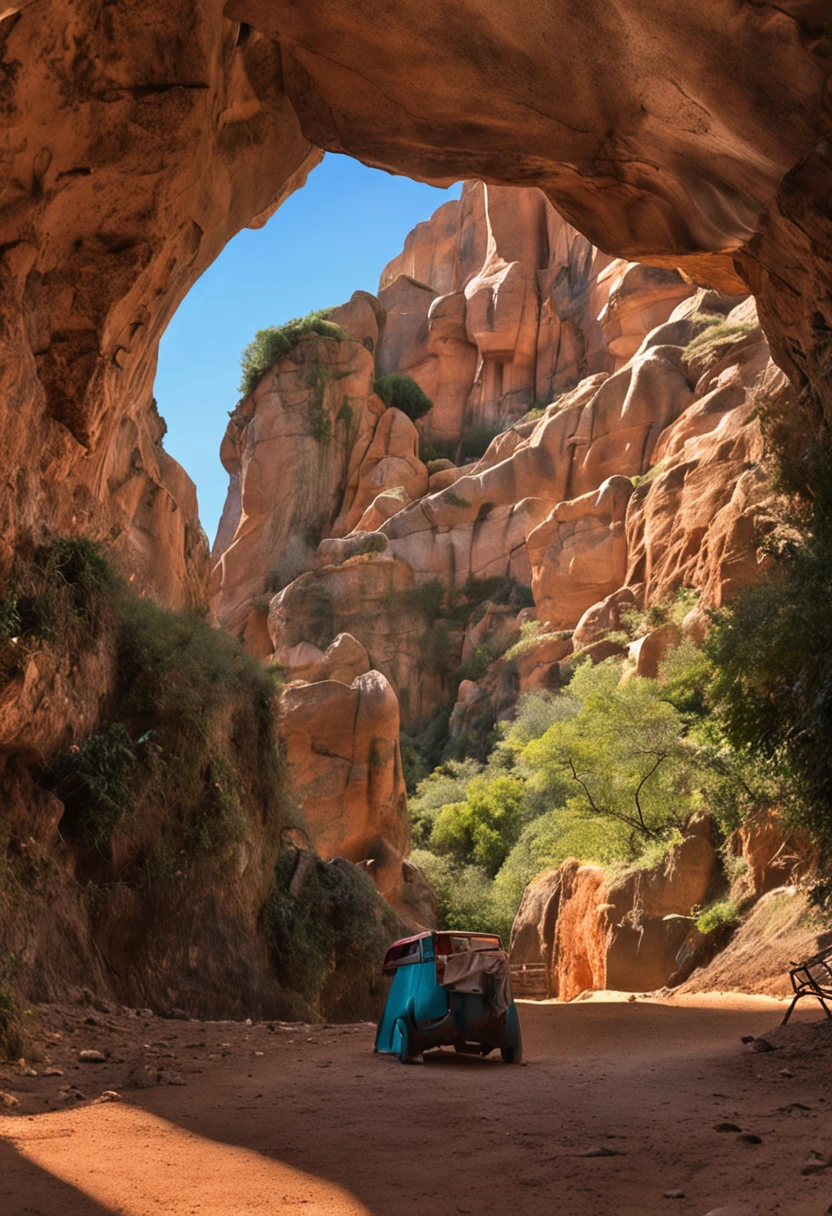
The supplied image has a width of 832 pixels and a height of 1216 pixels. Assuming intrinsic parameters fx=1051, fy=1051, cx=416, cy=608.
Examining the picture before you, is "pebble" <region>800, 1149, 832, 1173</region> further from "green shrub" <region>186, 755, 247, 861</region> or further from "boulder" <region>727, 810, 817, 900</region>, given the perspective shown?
"boulder" <region>727, 810, 817, 900</region>

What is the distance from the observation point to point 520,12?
35.6 feet

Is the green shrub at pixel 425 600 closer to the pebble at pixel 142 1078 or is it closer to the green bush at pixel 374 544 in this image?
the green bush at pixel 374 544

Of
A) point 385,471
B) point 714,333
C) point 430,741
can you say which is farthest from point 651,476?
point 385,471

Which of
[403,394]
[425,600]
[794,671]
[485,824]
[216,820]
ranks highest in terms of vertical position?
[403,394]

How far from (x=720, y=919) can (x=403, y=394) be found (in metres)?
44.1

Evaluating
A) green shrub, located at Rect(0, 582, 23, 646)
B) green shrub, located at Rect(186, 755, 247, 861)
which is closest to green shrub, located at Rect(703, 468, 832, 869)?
green shrub, located at Rect(186, 755, 247, 861)

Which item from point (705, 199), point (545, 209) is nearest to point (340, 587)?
point (545, 209)

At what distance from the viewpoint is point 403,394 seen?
58.2 metres

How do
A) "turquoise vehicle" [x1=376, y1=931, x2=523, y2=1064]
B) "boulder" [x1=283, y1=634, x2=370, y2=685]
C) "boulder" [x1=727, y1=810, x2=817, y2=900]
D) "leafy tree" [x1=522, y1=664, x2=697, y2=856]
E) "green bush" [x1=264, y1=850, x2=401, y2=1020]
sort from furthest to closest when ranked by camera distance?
"boulder" [x1=283, y1=634, x2=370, y2=685], "leafy tree" [x1=522, y1=664, x2=697, y2=856], "boulder" [x1=727, y1=810, x2=817, y2=900], "green bush" [x1=264, y1=850, x2=401, y2=1020], "turquoise vehicle" [x1=376, y1=931, x2=523, y2=1064]

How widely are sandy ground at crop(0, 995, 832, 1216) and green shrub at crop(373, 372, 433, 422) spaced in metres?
50.0

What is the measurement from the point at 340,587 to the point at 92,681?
3647 centimetres

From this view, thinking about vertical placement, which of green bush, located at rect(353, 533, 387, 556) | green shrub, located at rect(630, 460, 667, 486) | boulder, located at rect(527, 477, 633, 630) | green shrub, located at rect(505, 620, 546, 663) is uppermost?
green bush, located at rect(353, 533, 387, 556)

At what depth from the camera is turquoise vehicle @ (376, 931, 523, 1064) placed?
8867 mm

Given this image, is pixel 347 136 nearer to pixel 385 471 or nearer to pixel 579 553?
pixel 579 553
